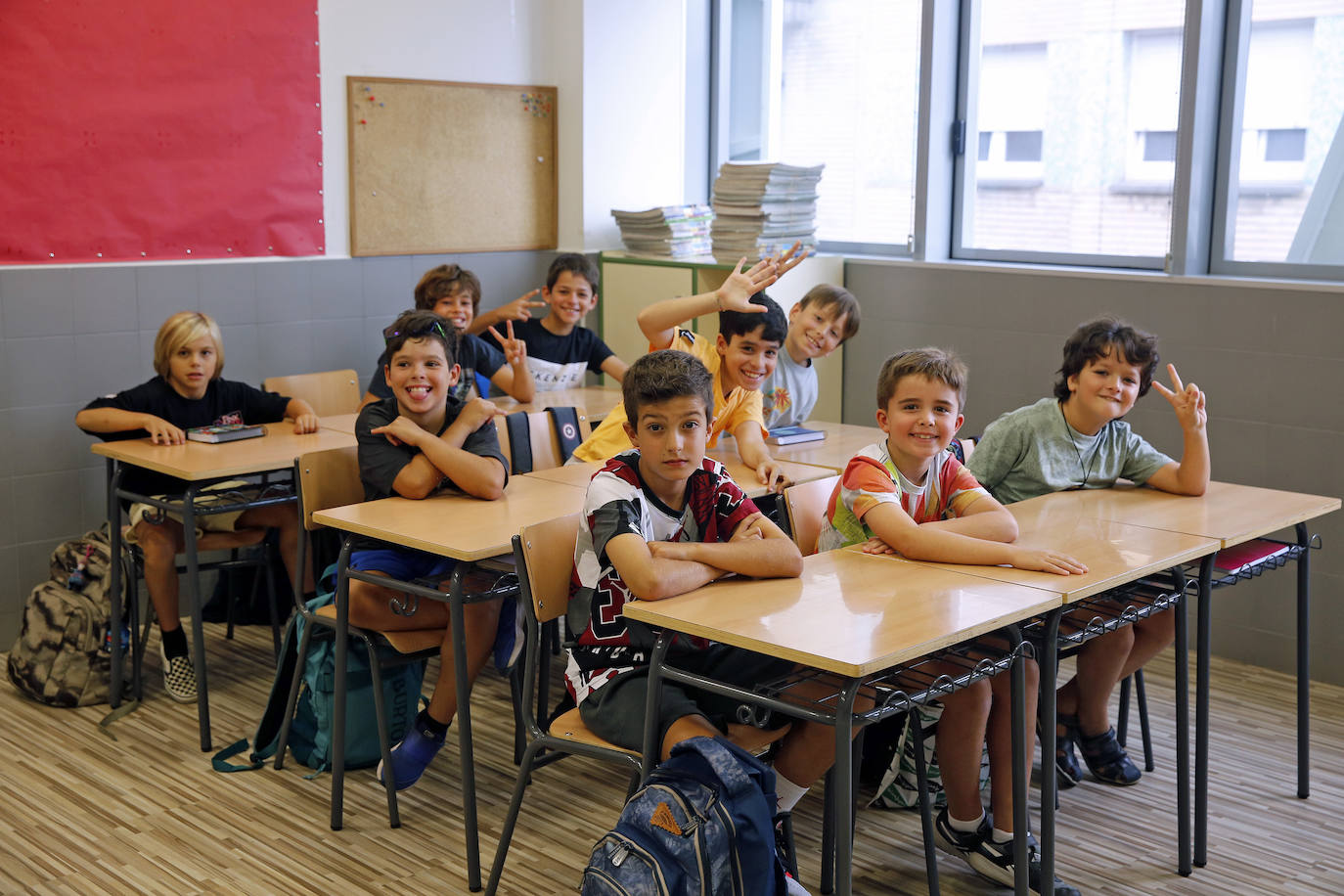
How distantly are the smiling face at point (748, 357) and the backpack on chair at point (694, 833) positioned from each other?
151 cm

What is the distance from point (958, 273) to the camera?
480 cm

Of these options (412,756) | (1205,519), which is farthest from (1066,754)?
(412,756)

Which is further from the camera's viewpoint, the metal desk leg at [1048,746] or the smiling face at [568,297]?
the smiling face at [568,297]

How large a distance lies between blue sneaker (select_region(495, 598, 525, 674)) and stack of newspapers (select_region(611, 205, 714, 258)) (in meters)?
2.43

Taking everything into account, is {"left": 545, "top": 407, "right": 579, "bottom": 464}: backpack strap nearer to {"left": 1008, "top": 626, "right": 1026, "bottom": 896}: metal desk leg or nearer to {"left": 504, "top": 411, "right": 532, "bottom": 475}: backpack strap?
{"left": 504, "top": 411, "right": 532, "bottom": 475}: backpack strap

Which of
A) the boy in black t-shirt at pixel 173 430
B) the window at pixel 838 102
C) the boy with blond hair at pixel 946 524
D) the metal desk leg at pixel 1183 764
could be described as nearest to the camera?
the boy with blond hair at pixel 946 524

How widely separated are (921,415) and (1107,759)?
1204 millimetres

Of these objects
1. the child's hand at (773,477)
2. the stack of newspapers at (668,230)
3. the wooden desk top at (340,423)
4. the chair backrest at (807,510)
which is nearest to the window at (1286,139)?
the child's hand at (773,477)

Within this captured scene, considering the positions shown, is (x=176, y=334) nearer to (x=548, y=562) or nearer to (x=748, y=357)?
(x=748, y=357)

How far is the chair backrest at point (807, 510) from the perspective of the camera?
9.46 feet

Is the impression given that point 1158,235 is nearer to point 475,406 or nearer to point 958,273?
point 958,273

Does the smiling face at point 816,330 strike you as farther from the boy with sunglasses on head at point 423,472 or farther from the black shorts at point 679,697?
the black shorts at point 679,697

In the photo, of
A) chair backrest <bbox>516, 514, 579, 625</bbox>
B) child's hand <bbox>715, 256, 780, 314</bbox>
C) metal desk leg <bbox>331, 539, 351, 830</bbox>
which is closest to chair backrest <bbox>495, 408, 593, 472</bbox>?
child's hand <bbox>715, 256, 780, 314</bbox>

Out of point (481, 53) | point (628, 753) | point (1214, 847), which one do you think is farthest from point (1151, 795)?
point (481, 53)
